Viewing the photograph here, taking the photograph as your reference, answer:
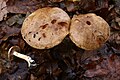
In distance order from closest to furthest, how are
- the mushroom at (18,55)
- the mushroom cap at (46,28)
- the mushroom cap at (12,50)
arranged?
the mushroom cap at (46,28)
the mushroom at (18,55)
the mushroom cap at (12,50)

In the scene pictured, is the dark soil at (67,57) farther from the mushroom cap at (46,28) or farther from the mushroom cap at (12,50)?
the mushroom cap at (46,28)

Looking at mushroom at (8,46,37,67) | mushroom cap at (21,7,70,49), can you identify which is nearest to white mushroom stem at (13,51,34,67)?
mushroom at (8,46,37,67)

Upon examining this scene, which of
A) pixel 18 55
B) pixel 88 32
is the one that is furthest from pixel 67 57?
pixel 18 55

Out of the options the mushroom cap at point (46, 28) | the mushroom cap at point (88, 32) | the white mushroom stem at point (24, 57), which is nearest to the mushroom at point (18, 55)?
the white mushroom stem at point (24, 57)

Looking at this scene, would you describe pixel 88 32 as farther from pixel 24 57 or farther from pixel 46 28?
pixel 24 57

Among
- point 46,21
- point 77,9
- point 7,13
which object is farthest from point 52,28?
point 7,13

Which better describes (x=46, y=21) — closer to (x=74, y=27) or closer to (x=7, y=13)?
(x=74, y=27)
